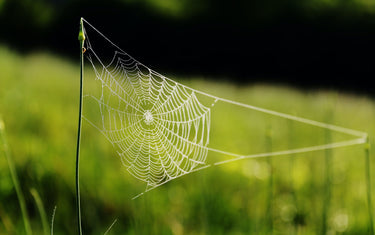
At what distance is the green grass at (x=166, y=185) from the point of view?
1.06m

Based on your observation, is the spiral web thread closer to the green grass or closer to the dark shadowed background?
the green grass

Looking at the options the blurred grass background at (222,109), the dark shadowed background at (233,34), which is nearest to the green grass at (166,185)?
the blurred grass background at (222,109)

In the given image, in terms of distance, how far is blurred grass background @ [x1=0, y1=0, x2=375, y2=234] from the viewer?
1.19 meters

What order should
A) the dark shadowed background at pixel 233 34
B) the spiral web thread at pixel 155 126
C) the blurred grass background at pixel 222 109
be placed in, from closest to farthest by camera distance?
1. the spiral web thread at pixel 155 126
2. the blurred grass background at pixel 222 109
3. the dark shadowed background at pixel 233 34

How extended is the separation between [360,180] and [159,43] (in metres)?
3.57

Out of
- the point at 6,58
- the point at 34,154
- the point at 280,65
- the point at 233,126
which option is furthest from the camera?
the point at 280,65

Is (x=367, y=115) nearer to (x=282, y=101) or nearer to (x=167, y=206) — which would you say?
(x=282, y=101)

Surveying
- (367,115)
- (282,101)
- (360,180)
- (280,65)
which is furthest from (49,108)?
(280,65)

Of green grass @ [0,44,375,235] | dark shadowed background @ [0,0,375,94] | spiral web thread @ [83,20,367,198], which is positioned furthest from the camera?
dark shadowed background @ [0,0,375,94]

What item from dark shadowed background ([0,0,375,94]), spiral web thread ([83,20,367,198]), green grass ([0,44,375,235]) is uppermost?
dark shadowed background ([0,0,375,94])

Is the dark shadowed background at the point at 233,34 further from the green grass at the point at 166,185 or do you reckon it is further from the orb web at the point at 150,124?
the orb web at the point at 150,124

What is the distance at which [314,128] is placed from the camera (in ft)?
8.39

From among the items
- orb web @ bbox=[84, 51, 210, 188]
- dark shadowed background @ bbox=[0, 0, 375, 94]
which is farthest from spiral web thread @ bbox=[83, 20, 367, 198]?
dark shadowed background @ bbox=[0, 0, 375, 94]

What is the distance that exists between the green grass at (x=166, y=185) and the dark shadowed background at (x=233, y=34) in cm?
223
